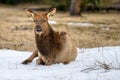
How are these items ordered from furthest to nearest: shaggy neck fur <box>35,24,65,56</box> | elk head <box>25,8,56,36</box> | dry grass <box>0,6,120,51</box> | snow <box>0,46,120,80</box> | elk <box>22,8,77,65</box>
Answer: dry grass <box>0,6,120,51</box>
shaggy neck fur <box>35,24,65,56</box>
elk <box>22,8,77,65</box>
elk head <box>25,8,56,36</box>
snow <box>0,46,120,80</box>

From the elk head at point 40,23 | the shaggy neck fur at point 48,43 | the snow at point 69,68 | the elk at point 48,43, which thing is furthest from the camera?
the shaggy neck fur at point 48,43

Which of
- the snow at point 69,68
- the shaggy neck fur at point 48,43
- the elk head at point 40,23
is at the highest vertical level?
the elk head at point 40,23

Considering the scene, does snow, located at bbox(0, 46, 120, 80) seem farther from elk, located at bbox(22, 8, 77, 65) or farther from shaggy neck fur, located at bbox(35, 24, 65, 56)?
shaggy neck fur, located at bbox(35, 24, 65, 56)

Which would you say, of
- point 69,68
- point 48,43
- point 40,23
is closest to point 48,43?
point 48,43

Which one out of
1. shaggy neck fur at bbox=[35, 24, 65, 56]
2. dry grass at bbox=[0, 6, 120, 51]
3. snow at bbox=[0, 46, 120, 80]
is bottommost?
dry grass at bbox=[0, 6, 120, 51]

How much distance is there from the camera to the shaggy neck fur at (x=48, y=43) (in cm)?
1003

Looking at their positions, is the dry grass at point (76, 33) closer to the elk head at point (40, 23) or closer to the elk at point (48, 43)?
the elk at point (48, 43)

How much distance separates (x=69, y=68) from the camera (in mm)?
9656

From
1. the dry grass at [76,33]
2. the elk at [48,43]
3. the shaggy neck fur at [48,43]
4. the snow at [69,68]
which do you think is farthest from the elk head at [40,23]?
the dry grass at [76,33]

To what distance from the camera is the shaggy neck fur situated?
32.9 ft

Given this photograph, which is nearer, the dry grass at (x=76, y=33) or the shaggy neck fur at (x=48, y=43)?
the shaggy neck fur at (x=48, y=43)

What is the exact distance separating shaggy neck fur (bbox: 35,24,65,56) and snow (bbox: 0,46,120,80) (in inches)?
13.5

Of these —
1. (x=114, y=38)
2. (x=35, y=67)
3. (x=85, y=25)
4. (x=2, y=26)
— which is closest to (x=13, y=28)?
(x=2, y=26)

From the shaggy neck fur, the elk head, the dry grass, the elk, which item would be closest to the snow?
the elk
